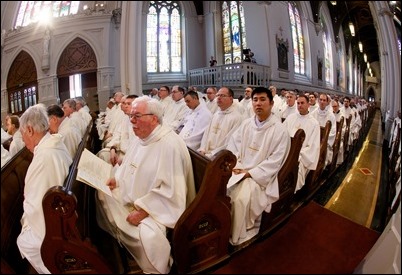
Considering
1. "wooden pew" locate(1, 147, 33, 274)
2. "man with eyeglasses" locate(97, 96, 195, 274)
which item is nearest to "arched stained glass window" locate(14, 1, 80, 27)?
"man with eyeglasses" locate(97, 96, 195, 274)

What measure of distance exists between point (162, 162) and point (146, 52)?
0.64 meters

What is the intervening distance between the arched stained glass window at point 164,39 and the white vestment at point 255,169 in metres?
0.91

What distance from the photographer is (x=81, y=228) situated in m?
1.07

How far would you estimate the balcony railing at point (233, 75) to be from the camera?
879mm

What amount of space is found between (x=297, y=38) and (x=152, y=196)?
98 cm

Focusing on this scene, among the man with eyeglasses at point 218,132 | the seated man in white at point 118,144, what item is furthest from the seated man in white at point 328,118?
the seated man in white at point 118,144

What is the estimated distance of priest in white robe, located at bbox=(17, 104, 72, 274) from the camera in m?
1.08

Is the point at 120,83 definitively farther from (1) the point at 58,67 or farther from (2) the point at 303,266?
(2) the point at 303,266

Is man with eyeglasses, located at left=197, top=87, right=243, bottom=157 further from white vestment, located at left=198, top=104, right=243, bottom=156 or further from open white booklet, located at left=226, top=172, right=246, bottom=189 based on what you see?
open white booklet, located at left=226, top=172, right=246, bottom=189

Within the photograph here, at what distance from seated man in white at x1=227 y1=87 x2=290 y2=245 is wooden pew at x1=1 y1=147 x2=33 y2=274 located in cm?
105

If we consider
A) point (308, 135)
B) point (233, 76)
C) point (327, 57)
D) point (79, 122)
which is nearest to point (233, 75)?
point (233, 76)

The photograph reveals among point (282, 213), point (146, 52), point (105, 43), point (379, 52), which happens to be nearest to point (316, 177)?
point (282, 213)

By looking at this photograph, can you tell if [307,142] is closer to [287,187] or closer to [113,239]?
[287,187]

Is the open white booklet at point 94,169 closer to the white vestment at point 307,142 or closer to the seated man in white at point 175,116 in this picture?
the seated man in white at point 175,116
